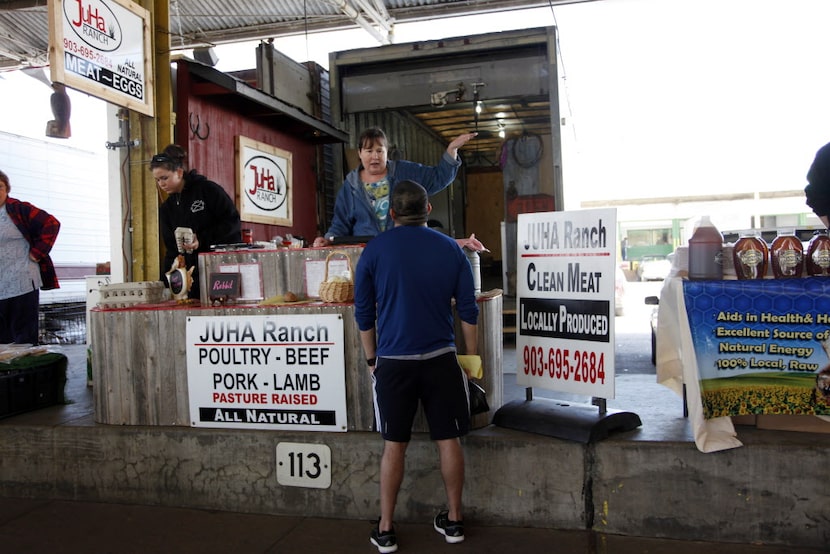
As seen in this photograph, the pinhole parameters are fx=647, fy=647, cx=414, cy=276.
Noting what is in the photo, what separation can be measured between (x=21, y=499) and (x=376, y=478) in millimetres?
2442

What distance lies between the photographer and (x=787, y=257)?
Answer: 326 cm

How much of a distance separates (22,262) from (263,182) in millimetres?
2749

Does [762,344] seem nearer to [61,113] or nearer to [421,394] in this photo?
[421,394]

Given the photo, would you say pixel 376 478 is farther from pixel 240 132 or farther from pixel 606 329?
pixel 240 132

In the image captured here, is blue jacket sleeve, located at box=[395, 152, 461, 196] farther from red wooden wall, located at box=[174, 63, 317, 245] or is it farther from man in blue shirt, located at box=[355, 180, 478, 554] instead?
red wooden wall, located at box=[174, 63, 317, 245]

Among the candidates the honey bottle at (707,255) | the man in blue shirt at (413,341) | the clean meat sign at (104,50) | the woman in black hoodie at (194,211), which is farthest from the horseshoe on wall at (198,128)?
the honey bottle at (707,255)

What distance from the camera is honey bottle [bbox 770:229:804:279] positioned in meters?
3.26

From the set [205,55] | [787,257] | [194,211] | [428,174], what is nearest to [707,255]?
[787,257]

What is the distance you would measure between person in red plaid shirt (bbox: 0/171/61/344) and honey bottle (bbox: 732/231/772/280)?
195 inches

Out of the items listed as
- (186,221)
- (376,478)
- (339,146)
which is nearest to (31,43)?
(339,146)

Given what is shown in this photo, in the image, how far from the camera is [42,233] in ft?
17.6

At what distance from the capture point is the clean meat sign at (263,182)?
22.8ft

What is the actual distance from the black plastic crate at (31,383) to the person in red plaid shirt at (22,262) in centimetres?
72

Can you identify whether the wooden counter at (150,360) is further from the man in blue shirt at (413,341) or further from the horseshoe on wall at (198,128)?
the horseshoe on wall at (198,128)
